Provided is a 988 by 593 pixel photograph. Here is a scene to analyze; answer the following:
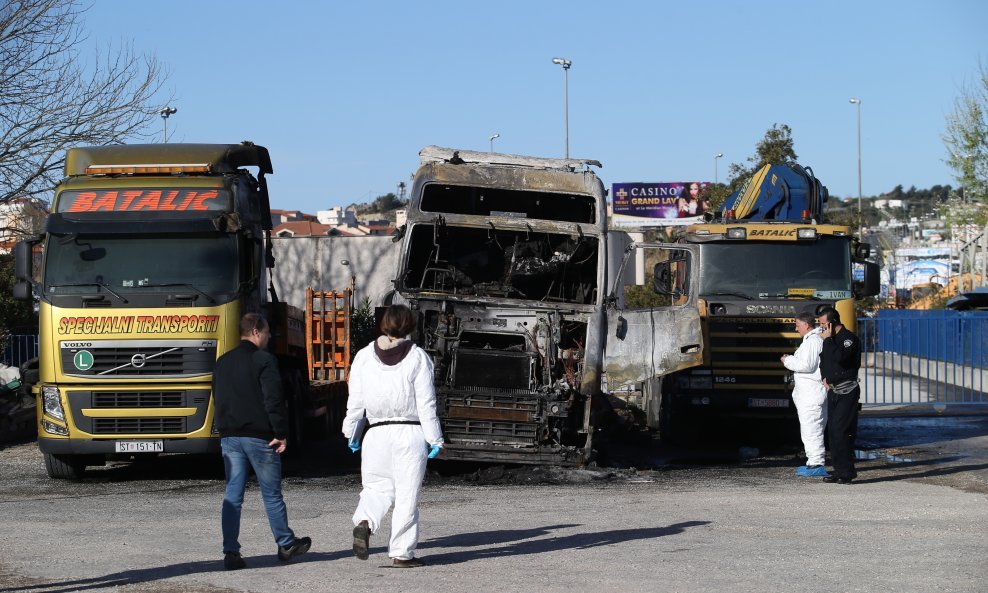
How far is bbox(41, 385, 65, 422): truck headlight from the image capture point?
43.3 feet

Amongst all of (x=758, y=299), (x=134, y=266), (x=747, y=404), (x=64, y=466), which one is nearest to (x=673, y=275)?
(x=758, y=299)

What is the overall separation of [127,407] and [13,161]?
405 inches

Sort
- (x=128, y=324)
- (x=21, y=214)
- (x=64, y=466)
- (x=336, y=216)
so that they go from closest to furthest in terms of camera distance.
A: (x=128, y=324)
(x=64, y=466)
(x=21, y=214)
(x=336, y=216)

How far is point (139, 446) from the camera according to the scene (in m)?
13.2

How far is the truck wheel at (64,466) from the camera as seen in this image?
13.9 meters

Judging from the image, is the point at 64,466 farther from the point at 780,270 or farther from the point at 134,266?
the point at 780,270

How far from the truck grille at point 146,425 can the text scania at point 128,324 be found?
96cm

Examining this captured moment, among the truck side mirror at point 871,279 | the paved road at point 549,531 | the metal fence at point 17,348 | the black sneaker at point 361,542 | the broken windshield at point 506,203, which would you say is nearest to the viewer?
the paved road at point 549,531

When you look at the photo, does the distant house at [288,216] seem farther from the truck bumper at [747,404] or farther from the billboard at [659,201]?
the truck bumper at [747,404]

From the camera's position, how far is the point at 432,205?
1452cm

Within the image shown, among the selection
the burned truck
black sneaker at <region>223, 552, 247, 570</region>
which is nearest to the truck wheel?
the burned truck

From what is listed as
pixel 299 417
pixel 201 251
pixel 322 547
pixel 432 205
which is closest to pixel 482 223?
pixel 432 205

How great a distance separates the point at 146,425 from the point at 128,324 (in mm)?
1111

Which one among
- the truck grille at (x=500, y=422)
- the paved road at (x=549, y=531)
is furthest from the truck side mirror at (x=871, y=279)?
the truck grille at (x=500, y=422)
